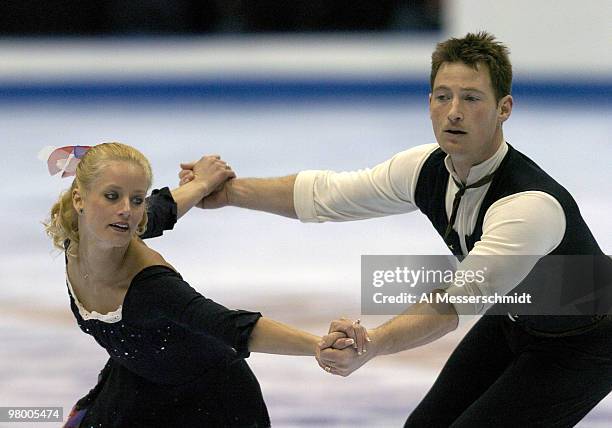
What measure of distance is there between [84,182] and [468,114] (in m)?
0.95

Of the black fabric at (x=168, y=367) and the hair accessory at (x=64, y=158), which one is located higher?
the hair accessory at (x=64, y=158)

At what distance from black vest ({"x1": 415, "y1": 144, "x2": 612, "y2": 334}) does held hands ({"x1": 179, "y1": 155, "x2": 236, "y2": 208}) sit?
0.75 m

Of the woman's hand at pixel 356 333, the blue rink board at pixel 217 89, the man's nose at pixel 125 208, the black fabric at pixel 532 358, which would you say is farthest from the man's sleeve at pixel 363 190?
the blue rink board at pixel 217 89

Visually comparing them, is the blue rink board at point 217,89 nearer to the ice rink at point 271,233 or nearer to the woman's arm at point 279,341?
the ice rink at point 271,233

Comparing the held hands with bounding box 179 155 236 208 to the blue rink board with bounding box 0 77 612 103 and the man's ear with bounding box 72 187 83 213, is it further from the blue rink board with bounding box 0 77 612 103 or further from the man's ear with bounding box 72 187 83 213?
the blue rink board with bounding box 0 77 612 103

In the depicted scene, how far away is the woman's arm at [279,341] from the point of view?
2469mm

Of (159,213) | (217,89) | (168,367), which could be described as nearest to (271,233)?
(159,213)

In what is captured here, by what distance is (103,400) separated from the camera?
2770 mm

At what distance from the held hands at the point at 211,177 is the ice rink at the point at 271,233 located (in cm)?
64

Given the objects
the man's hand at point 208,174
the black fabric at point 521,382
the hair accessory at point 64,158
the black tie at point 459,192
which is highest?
the man's hand at point 208,174

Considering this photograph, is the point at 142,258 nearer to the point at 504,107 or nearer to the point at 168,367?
the point at 168,367

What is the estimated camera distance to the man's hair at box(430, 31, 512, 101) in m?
2.78

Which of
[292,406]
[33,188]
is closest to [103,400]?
[292,406]

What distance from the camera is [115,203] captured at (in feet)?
8.42
